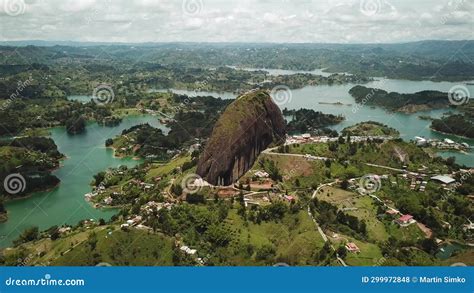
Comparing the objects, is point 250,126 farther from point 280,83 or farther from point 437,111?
point 280,83

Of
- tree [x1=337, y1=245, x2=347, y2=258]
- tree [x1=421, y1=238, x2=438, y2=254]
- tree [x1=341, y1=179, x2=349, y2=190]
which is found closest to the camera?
tree [x1=337, y1=245, x2=347, y2=258]

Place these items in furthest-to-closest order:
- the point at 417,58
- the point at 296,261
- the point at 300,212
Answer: the point at 417,58, the point at 300,212, the point at 296,261

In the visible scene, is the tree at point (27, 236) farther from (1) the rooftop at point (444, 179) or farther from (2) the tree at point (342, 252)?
(1) the rooftop at point (444, 179)

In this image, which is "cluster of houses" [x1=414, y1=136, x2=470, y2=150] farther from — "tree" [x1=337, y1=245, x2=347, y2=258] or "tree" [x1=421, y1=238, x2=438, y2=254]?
"tree" [x1=337, y1=245, x2=347, y2=258]

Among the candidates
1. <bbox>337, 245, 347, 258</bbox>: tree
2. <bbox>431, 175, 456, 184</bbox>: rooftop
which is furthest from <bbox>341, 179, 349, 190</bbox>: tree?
<bbox>337, 245, 347, 258</bbox>: tree

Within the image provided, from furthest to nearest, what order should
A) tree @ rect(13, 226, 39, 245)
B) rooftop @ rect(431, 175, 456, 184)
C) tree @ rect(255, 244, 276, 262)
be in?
1. rooftop @ rect(431, 175, 456, 184)
2. tree @ rect(13, 226, 39, 245)
3. tree @ rect(255, 244, 276, 262)

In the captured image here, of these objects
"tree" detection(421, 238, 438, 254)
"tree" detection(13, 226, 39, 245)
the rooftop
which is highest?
the rooftop

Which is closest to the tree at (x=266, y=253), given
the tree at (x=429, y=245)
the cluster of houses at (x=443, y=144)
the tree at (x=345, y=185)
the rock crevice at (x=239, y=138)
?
the tree at (x=429, y=245)

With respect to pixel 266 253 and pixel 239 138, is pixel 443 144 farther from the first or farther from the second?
pixel 266 253

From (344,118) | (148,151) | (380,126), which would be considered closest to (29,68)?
(148,151)

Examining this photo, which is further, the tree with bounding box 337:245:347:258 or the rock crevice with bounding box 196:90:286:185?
the rock crevice with bounding box 196:90:286:185

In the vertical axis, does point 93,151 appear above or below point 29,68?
below
